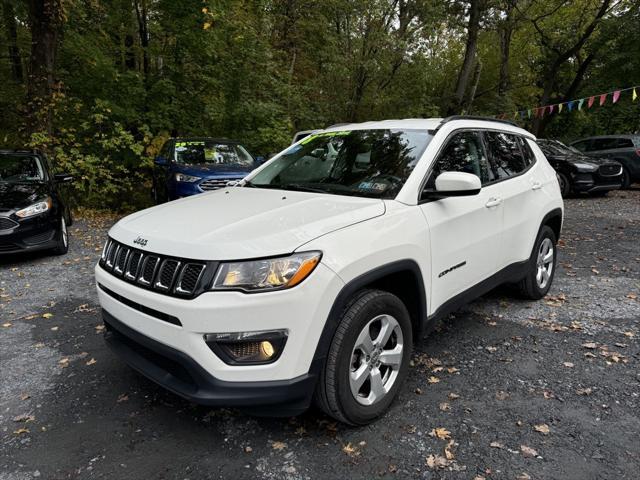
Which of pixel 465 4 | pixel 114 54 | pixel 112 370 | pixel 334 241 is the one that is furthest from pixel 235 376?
pixel 465 4

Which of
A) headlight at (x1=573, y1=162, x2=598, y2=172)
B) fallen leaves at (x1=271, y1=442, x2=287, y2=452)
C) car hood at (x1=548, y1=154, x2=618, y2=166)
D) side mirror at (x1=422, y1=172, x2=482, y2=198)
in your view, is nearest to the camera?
fallen leaves at (x1=271, y1=442, x2=287, y2=452)

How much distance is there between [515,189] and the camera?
12.8 ft

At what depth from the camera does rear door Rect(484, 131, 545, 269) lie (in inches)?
150

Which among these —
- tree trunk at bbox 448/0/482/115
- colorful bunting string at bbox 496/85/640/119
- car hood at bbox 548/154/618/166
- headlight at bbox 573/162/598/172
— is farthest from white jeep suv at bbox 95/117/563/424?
tree trunk at bbox 448/0/482/115

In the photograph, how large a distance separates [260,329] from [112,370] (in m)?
1.87

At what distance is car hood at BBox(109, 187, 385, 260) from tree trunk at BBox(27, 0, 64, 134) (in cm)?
902

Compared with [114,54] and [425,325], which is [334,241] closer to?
[425,325]

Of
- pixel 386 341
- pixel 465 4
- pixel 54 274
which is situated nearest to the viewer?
pixel 386 341

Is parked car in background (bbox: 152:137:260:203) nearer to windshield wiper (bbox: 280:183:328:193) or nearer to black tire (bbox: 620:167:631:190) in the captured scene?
windshield wiper (bbox: 280:183:328:193)

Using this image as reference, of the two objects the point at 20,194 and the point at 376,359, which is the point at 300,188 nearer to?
the point at 376,359

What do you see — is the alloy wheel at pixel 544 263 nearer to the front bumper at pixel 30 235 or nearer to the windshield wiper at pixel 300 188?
the windshield wiper at pixel 300 188

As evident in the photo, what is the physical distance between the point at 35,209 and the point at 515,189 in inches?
238

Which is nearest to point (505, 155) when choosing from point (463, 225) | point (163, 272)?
point (463, 225)

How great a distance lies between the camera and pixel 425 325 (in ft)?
9.60
